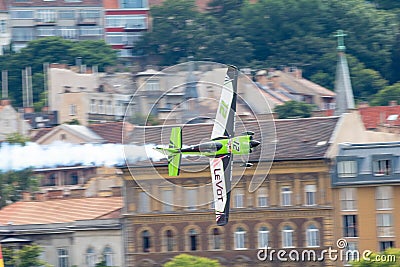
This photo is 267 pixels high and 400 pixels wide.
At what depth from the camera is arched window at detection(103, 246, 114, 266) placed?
164 feet

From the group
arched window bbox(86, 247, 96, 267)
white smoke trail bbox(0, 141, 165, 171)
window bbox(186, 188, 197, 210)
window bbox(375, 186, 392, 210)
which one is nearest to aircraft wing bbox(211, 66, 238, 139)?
white smoke trail bbox(0, 141, 165, 171)

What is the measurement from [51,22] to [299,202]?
204 ft

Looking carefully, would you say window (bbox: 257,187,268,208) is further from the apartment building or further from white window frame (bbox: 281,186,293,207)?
the apartment building

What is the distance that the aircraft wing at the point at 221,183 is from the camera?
4125 cm

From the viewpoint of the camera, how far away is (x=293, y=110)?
78.7 meters

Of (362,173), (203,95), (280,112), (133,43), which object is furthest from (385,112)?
(133,43)

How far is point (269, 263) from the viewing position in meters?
48.3

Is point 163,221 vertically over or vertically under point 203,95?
under

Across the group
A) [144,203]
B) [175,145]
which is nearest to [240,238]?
[144,203]

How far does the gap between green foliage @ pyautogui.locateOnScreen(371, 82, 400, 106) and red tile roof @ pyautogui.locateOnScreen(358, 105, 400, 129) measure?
13.0 metres

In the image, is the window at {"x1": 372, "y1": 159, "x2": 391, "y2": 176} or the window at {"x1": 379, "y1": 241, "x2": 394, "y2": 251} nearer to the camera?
the window at {"x1": 379, "y1": 241, "x2": 394, "y2": 251}

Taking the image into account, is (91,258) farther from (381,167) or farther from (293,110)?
(293,110)

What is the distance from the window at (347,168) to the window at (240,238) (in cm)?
369

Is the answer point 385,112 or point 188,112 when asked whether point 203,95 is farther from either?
Answer: point 385,112
